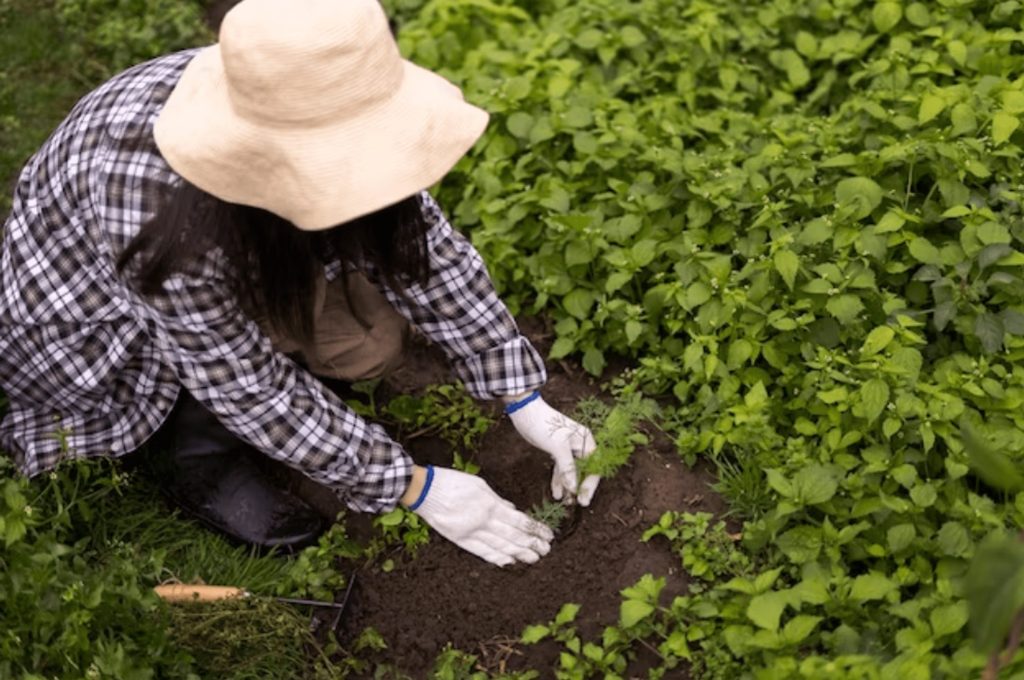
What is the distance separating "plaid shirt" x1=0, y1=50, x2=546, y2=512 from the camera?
95.7 inches

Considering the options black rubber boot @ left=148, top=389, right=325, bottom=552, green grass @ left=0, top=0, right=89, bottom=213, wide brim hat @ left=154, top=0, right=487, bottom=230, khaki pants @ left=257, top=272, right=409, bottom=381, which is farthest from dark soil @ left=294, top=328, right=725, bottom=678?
green grass @ left=0, top=0, right=89, bottom=213

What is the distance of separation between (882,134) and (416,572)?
169cm

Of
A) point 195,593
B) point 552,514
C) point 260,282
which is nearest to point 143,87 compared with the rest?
point 260,282

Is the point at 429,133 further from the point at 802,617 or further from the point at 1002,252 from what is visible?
the point at 1002,252

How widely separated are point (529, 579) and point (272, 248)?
3.45 ft

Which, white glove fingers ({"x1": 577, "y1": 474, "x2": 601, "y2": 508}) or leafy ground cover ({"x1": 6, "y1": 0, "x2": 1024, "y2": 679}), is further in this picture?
white glove fingers ({"x1": 577, "y1": 474, "x2": 601, "y2": 508})

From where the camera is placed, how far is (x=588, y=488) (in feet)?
9.77

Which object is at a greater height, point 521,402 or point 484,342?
point 484,342

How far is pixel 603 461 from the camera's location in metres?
2.92

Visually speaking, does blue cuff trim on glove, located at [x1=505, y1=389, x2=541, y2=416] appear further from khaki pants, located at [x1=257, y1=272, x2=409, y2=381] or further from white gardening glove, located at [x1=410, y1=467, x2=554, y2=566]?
khaki pants, located at [x1=257, y1=272, x2=409, y2=381]

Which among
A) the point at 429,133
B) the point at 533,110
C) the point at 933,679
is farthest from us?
the point at 533,110

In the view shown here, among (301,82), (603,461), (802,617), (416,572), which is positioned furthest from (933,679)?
(301,82)

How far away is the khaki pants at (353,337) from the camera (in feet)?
9.85

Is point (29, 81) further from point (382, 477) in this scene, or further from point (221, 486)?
point (382, 477)
